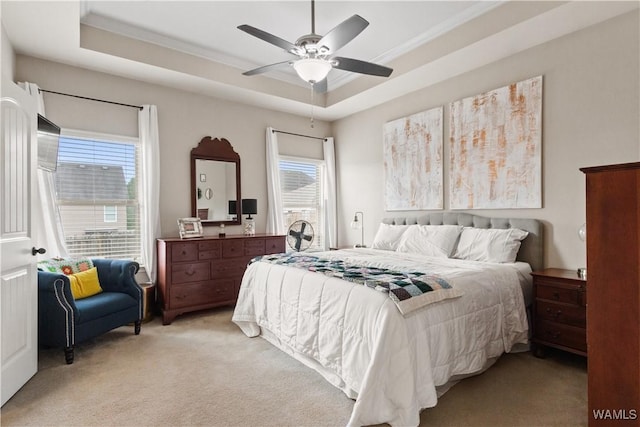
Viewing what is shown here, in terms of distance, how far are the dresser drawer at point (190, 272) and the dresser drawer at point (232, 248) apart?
10.1 inches

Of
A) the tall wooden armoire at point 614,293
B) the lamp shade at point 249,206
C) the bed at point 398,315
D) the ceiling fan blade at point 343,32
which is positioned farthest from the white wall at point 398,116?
the ceiling fan blade at point 343,32

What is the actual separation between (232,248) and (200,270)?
0.45m

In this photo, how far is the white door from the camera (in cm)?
219

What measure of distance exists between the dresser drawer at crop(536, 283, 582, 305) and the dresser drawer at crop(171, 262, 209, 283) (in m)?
3.35

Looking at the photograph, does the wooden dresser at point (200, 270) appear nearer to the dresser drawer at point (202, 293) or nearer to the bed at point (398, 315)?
the dresser drawer at point (202, 293)

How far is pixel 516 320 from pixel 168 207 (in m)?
3.86

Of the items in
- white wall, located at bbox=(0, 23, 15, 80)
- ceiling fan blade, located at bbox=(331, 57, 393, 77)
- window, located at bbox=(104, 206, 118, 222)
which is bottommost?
window, located at bbox=(104, 206, 118, 222)

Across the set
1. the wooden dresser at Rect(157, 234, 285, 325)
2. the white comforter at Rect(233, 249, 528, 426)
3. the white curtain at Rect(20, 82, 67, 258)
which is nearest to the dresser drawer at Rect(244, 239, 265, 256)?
the wooden dresser at Rect(157, 234, 285, 325)

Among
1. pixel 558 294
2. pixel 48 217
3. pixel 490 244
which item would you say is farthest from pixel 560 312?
pixel 48 217

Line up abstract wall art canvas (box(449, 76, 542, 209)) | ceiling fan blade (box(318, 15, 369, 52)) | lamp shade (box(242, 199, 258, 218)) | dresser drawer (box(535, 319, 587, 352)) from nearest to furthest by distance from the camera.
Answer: ceiling fan blade (box(318, 15, 369, 52)) → dresser drawer (box(535, 319, 587, 352)) → abstract wall art canvas (box(449, 76, 542, 209)) → lamp shade (box(242, 199, 258, 218))

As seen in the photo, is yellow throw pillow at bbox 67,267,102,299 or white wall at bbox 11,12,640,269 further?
yellow throw pillow at bbox 67,267,102,299

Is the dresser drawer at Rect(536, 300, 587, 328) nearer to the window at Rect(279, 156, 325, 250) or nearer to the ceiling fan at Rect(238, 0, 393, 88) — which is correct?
the ceiling fan at Rect(238, 0, 393, 88)

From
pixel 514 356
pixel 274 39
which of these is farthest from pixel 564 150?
pixel 274 39

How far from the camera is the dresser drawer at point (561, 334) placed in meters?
2.56
